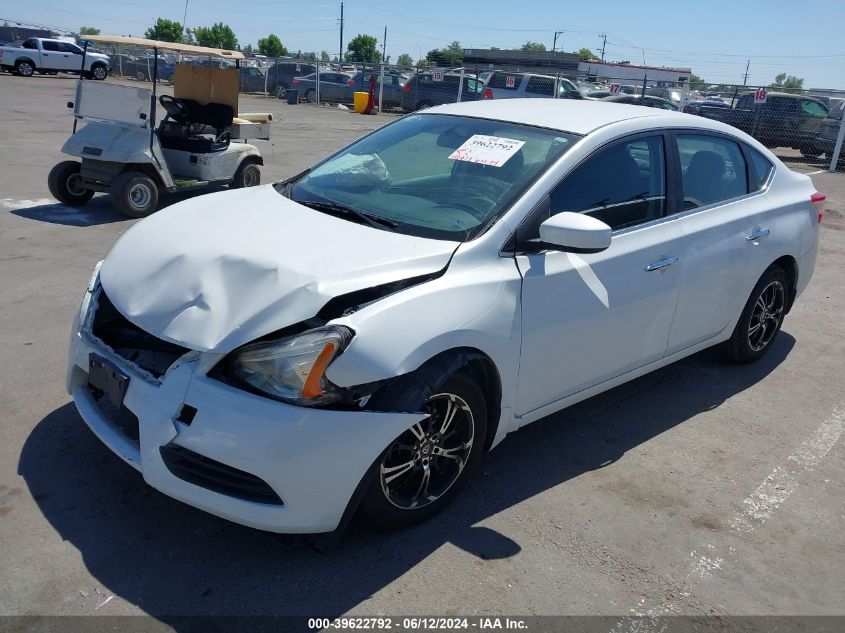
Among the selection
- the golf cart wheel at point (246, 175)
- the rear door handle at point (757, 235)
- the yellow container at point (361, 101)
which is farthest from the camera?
the yellow container at point (361, 101)

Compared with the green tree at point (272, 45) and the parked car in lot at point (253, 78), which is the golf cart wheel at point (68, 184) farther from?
the green tree at point (272, 45)

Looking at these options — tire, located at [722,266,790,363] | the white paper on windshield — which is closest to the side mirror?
the white paper on windshield

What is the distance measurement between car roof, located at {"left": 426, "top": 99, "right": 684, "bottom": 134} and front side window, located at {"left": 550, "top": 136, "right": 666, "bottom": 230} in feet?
0.57

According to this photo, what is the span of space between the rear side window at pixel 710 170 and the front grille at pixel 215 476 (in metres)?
2.90

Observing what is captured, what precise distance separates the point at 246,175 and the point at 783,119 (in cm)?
1543

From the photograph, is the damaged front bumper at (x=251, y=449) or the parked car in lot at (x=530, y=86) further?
the parked car in lot at (x=530, y=86)

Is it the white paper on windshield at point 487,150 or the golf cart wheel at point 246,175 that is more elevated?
the white paper on windshield at point 487,150

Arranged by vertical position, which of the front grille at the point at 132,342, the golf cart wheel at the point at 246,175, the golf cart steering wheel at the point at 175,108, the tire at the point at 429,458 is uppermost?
the golf cart steering wheel at the point at 175,108

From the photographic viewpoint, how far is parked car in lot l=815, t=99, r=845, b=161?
17844mm

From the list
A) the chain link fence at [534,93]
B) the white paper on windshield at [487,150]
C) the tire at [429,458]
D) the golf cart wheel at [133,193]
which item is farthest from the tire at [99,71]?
the tire at [429,458]

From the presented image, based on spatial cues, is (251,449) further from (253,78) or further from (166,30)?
(166,30)

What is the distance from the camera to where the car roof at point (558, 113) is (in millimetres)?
3905

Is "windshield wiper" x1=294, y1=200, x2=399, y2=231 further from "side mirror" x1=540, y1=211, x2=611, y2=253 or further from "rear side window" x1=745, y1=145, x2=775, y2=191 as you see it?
"rear side window" x1=745, y1=145, x2=775, y2=191

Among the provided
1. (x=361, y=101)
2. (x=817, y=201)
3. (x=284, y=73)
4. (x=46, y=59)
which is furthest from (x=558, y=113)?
(x=46, y=59)
